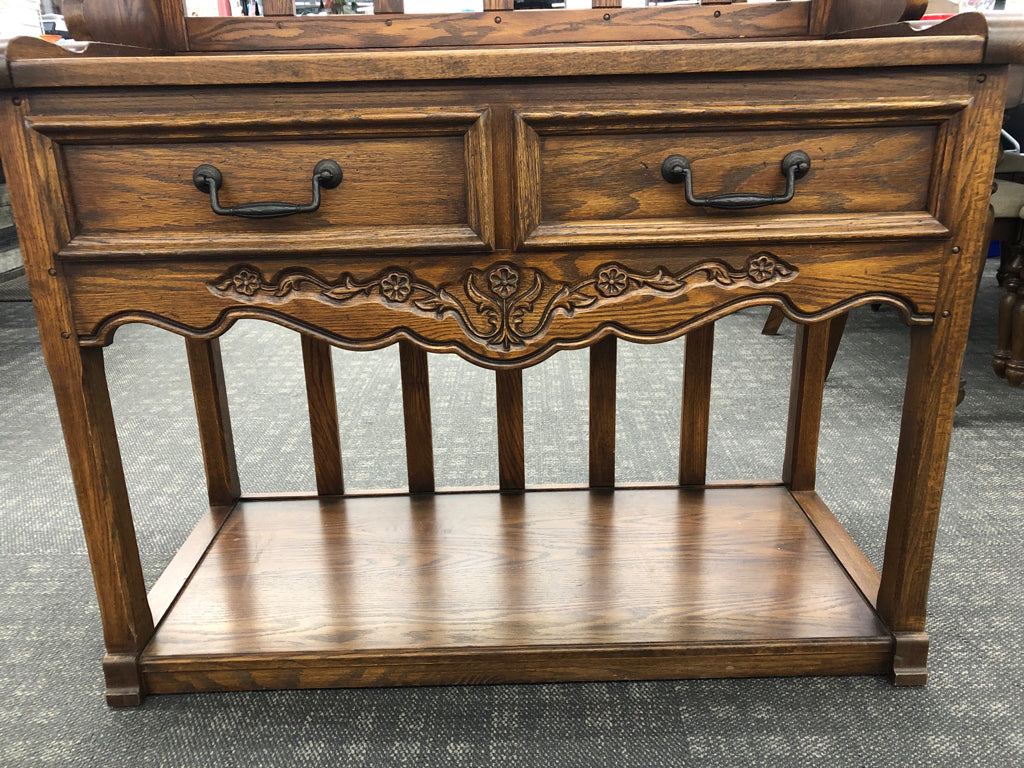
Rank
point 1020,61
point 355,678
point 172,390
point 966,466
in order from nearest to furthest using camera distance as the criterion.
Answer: point 1020,61 < point 355,678 < point 966,466 < point 172,390

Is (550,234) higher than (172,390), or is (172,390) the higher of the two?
(550,234)

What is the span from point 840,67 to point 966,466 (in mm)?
1175

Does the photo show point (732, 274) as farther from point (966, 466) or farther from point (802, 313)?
point (966, 466)

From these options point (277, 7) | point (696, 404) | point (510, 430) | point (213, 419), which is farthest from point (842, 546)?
point (277, 7)

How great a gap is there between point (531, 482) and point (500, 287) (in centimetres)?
84

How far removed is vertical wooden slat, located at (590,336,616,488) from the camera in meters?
1.33

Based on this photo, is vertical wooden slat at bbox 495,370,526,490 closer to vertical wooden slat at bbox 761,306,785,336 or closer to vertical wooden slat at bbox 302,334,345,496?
vertical wooden slat at bbox 302,334,345,496

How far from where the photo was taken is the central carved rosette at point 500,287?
911 mm

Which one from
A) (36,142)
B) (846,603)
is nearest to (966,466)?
(846,603)

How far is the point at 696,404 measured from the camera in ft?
4.51

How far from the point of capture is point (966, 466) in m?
1.69

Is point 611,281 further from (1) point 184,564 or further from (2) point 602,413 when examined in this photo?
(1) point 184,564

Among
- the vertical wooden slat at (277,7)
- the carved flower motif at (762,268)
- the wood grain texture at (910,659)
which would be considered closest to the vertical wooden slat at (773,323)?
the wood grain texture at (910,659)

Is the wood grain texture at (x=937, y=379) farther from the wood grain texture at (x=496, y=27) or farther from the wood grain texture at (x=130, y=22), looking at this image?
the wood grain texture at (x=130, y=22)
